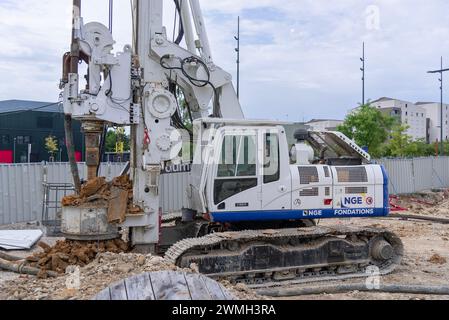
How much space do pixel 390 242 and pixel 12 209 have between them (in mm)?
9463

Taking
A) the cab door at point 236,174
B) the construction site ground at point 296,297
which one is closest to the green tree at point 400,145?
the construction site ground at point 296,297

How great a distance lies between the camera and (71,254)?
7.46 m

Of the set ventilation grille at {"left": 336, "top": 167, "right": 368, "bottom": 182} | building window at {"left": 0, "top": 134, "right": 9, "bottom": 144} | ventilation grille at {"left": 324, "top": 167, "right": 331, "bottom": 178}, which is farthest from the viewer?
building window at {"left": 0, "top": 134, "right": 9, "bottom": 144}

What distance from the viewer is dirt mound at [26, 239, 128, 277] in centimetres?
737

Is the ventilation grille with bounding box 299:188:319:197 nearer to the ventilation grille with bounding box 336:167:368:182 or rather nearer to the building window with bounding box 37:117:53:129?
the ventilation grille with bounding box 336:167:368:182

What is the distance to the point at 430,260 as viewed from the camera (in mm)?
9719

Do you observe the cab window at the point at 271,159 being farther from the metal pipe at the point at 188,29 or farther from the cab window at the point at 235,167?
the metal pipe at the point at 188,29

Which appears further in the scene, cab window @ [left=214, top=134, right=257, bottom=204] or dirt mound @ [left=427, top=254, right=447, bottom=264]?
dirt mound @ [left=427, top=254, right=447, bottom=264]

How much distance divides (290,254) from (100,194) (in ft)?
9.65

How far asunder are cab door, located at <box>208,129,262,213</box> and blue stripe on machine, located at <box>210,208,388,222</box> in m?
0.08

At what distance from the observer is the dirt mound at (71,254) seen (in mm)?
7371

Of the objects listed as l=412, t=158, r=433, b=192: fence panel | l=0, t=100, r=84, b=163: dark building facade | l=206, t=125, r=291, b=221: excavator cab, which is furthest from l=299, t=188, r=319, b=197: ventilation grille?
l=0, t=100, r=84, b=163: dark building facade
